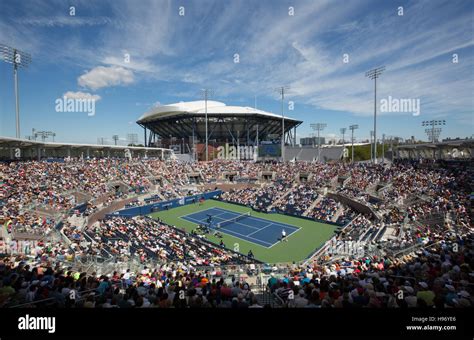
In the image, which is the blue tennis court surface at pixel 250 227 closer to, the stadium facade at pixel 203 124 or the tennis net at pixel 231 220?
the tennis net at pixel 231 220

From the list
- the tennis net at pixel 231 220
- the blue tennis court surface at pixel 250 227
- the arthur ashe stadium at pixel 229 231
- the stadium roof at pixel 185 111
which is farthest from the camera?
the stadium roof at pixel 185 111

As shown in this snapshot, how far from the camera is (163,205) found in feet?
95.3

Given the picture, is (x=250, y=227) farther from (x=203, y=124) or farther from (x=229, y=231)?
(x=203, y=124)

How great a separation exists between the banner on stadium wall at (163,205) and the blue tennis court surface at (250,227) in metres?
4.05

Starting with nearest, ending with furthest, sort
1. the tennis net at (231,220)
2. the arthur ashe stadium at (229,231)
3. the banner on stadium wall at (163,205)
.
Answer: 1. the arthur ashe stadium at (229,231)
2. the tennis net at (231,220)
3. the banner on stadium wall at (163,205)

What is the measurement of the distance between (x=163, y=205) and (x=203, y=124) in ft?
129

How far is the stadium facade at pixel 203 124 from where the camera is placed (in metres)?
62.9

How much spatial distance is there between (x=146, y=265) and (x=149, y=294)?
560 cm

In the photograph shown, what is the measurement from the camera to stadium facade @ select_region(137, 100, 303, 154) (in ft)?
206

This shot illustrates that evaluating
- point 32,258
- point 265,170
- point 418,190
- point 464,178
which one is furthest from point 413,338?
point 265,170

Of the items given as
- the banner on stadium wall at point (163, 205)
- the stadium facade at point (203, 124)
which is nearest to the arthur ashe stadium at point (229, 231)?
the banner on stadium wall at point (163, 205)

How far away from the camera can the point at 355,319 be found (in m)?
3.92

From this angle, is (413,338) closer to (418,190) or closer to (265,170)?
(418,190)

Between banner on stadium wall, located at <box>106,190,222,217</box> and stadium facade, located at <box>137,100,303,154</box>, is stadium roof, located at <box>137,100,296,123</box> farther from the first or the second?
banner on stadium wall, located at <box>106,190,222,217</box>
